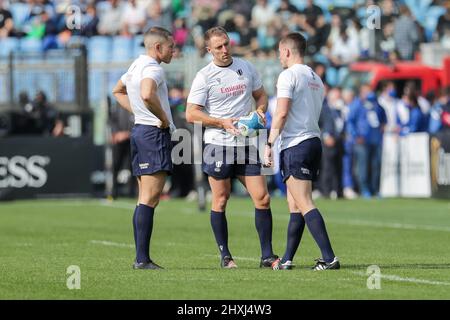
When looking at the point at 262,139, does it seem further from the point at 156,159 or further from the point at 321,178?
the point at 321,178

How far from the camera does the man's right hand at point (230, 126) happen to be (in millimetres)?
12305

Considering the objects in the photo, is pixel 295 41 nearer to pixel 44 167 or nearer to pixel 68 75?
pixel 44 167

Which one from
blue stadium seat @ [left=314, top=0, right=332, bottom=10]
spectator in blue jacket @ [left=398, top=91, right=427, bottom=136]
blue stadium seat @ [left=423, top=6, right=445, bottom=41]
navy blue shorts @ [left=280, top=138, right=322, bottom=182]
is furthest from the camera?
blue stadium seat @ [left=423, top=6, right=445, bottom=41]

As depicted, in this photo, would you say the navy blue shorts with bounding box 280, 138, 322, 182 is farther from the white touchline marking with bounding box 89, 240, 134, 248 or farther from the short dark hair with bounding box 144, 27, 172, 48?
the white touchline marking with bounding box 89, 240, 134, 248

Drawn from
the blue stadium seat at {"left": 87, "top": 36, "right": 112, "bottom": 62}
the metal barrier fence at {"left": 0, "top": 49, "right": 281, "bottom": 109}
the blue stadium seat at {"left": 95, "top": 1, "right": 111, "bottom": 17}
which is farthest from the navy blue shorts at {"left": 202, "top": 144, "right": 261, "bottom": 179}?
the blue stadium seat at {"left": 95, "top": 1, "right": 111, "bottom": 17}

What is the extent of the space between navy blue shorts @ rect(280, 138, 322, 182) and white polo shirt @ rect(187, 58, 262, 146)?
65 cm

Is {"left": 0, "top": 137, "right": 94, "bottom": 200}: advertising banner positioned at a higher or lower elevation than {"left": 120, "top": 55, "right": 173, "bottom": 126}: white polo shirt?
lower

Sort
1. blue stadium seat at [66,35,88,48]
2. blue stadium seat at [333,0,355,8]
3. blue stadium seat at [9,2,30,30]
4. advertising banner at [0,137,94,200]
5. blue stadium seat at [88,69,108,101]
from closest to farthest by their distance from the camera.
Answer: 1. advertising banner at [0,137,94,200]
2. blue stadium seat at [88,69,108,101]
3. blue stadium seat at [66,35,88,48]
4. blue stadium seat at [9,2,30,30]
5. blue stadium seat at [333,0,355,8]

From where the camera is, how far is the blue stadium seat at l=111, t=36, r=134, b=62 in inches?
1238

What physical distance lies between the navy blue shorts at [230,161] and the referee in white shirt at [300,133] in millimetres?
526

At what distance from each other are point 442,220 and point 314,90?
889 cm

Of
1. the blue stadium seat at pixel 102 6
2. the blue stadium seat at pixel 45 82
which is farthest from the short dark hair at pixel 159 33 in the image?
the blue stadium seat at pixel 102 6

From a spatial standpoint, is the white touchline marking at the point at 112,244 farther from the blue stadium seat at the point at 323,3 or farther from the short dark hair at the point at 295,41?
the blue stadium seat at the point at 323,3

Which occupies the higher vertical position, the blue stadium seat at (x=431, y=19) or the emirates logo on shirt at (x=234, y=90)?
the blue stadium seat at (x=431, y=19)
